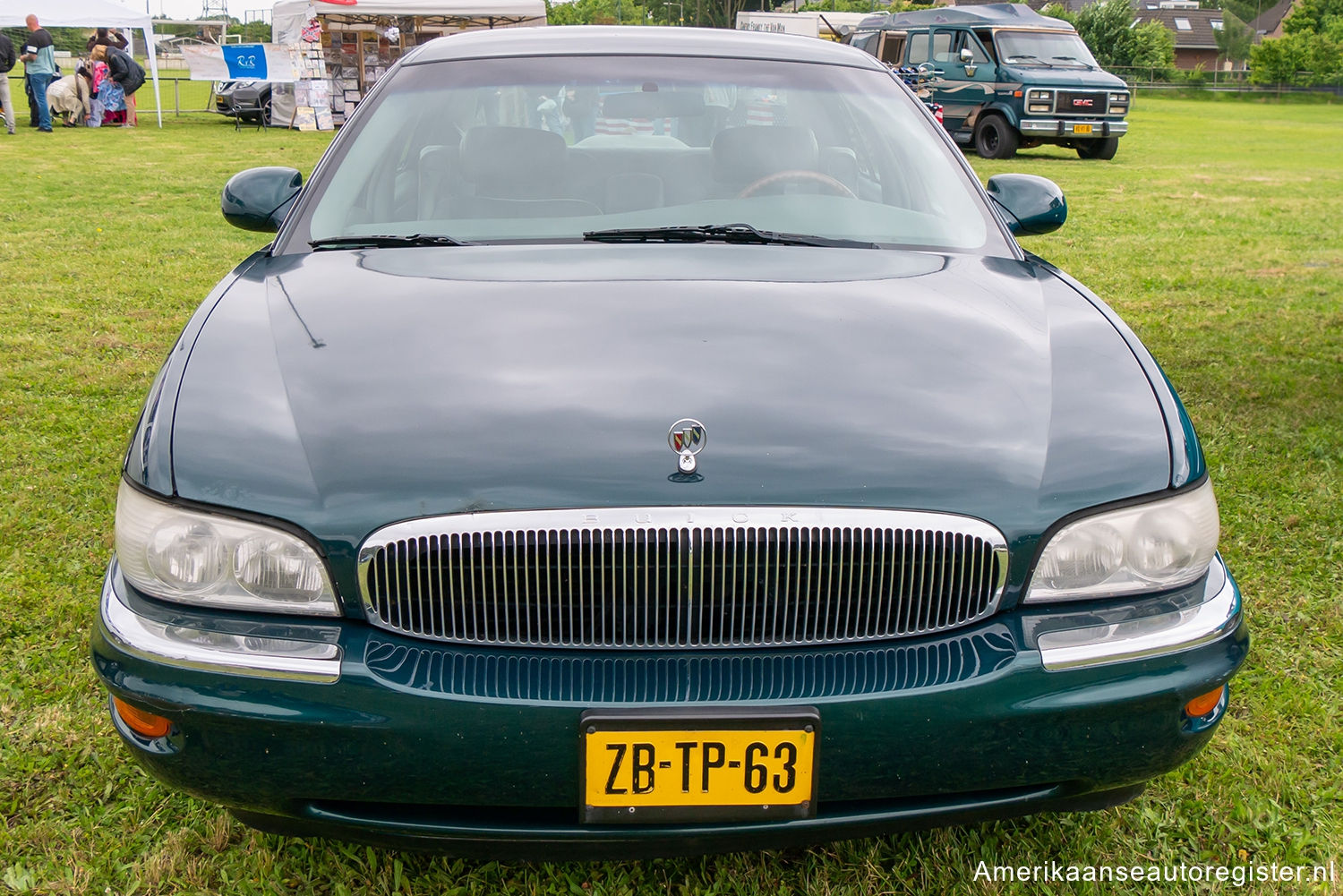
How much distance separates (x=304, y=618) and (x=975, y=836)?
1.31 metres

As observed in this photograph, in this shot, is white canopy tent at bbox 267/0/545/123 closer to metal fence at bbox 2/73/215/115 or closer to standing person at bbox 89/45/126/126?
standing person at bbox 89/45/126/126

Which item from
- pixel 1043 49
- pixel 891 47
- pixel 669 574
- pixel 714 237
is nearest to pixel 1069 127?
pixel 1043 49

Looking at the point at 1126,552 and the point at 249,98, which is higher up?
the point at 1126,552

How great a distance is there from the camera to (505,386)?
6.06ft

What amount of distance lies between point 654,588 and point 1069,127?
16.6 metres

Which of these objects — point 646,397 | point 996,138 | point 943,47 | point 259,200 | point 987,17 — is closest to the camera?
point 646,397

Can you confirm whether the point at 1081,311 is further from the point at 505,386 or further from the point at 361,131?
the point at 361,131

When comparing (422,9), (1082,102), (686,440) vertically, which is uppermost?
(686,440)

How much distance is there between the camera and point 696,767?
1599 mm

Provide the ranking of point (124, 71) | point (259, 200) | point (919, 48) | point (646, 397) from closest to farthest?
point (646, 397) < point (259, 200) < point (919, 48) < point (124, 71)

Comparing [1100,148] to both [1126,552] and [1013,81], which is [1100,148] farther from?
[1126,552]

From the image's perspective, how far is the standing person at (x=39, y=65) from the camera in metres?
17.8

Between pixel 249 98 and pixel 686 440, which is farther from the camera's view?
pixel 249 98

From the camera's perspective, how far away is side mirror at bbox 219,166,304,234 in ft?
9.89
